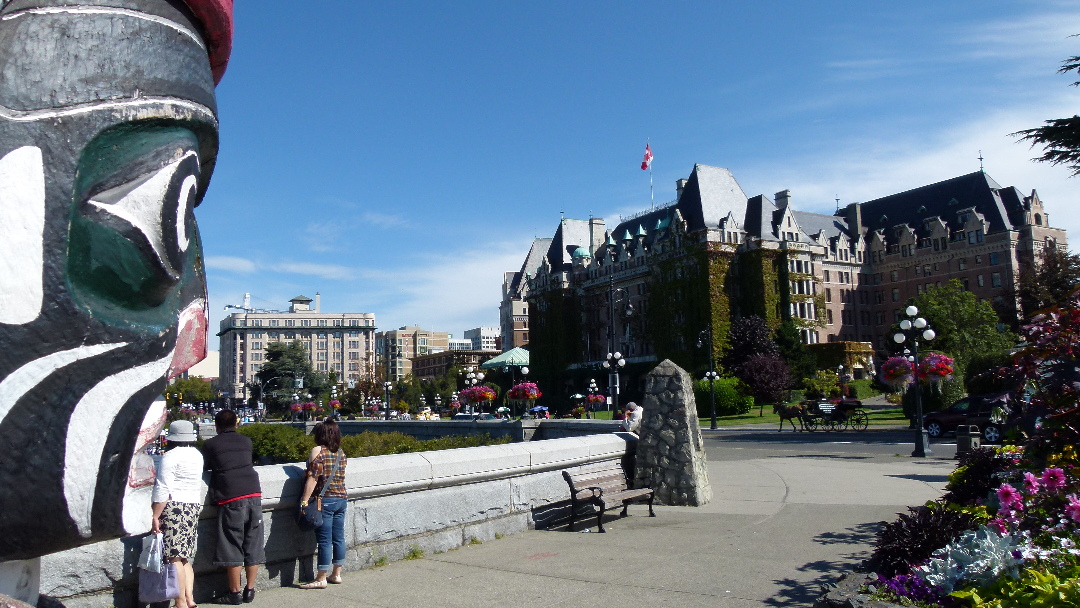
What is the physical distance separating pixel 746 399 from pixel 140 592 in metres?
48.7

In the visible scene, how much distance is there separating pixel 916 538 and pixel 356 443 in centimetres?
1499

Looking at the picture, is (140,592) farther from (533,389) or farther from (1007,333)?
(1007,333)

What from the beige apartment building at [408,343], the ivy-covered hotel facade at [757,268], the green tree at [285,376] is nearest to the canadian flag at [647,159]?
the ivy-covered hotel facade at [757,268]

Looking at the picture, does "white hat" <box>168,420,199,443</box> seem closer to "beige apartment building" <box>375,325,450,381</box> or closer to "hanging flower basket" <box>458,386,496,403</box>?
"hanging flower basket" <box>458,386,496,403</box>

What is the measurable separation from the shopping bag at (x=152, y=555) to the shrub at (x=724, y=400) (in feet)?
148

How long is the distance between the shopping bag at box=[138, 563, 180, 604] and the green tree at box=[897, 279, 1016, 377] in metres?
50.4

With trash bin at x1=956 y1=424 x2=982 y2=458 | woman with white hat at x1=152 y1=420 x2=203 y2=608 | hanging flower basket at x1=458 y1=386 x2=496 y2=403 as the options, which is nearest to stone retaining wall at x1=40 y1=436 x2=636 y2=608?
woman with white hat at x1=152 y1=420 x2=203 y2=608

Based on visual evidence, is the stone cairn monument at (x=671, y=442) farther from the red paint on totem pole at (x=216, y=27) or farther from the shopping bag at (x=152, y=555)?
the red paint on totem pole at (x=216, y=27)

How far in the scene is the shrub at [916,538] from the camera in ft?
19.1

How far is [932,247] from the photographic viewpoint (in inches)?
3108

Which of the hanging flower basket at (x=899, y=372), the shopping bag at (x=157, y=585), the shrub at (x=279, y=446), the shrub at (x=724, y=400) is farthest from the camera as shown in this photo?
the shrub at (x=724, y=400)

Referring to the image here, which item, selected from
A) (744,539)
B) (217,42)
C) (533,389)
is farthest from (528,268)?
(217,42)

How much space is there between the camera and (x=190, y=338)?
162 cm

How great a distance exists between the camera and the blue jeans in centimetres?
702
